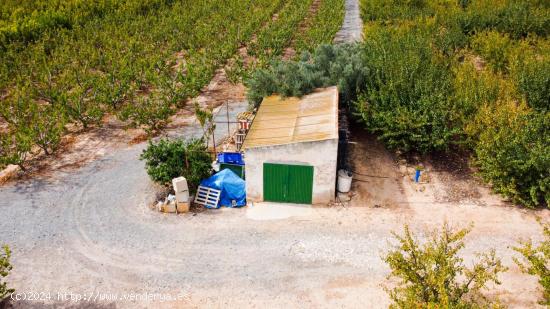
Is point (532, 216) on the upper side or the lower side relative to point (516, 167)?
lower

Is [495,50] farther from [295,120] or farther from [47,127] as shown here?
[47,127]

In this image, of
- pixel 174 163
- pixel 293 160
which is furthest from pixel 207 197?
pixel 293 160

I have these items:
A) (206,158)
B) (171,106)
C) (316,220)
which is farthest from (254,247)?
(171,106)

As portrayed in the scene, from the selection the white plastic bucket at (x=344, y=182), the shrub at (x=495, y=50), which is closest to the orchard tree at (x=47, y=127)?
the white plastic bucket at (x=344, y=182)

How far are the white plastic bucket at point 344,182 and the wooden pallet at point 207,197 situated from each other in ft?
15.3

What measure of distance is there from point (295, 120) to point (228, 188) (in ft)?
13.0

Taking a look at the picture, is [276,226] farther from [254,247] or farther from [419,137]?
[419,137]

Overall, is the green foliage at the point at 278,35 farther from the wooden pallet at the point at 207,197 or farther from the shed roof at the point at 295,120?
the wooden pallet at the point at 207,197

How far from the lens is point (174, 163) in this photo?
52.8ft

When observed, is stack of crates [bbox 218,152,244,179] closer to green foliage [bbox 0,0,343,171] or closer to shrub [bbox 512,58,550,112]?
green foliage [bbox 0,0,343,171]

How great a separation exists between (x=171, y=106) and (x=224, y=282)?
1496 centimetres

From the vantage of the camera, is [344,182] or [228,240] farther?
[344,182]

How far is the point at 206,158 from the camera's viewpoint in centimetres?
1677

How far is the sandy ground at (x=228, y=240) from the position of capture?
12.3m
